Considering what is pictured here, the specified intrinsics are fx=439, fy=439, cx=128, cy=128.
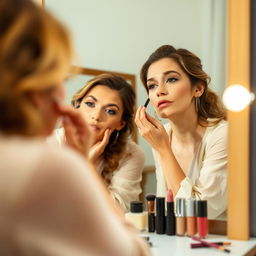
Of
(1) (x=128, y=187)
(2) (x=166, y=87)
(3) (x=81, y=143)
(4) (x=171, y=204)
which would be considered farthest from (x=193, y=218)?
(3) (x=81, y=143)

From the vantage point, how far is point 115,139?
3.73ft

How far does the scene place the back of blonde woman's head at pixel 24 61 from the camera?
443 millimetres

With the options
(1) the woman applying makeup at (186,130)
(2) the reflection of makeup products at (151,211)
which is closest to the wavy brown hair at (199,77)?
(1) the woman applying makeup at (186,130)

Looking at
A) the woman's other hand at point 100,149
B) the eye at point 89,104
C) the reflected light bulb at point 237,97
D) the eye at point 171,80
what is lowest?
the woman's other hand at point 100,149

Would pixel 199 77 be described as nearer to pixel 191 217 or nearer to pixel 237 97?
pixel 237 97

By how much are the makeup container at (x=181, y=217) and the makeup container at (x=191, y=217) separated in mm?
15

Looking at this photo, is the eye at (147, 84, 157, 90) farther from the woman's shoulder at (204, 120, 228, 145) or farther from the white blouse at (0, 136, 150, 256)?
the white blouse at (0, 136, 150, 256)

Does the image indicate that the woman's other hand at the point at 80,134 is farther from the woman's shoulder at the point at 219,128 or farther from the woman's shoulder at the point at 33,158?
the woman's shoulder at the point at 219,128

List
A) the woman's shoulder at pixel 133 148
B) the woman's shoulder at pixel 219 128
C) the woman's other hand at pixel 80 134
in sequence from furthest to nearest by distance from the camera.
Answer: the woman's shoulder at pixel 133 148
the woman's shoulder at pixel 219 128
the woman's other hand at pixel 80 134

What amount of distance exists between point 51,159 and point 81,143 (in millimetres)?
277

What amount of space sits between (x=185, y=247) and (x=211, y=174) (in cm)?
18

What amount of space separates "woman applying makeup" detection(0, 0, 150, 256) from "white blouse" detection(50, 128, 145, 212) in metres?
0.61

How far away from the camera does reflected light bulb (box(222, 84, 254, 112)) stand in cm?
95

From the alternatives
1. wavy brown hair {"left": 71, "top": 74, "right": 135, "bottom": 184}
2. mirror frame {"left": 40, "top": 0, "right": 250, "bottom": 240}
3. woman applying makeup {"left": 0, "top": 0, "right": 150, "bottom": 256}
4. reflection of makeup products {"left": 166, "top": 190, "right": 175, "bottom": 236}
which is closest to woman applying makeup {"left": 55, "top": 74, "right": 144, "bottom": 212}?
wavy brown hair {"left": 71, "top": 74, "right": 135, "bottom": 184}
